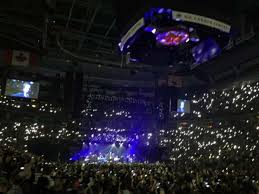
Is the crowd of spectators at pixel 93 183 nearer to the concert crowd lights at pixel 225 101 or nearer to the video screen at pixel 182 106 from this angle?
the concert crowd lights at pixel 225 101

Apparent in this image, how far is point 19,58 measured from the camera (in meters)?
13.5

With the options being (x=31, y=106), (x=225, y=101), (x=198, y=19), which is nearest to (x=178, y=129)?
(x=225, y=101)

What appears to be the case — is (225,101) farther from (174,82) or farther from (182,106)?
(174,82)

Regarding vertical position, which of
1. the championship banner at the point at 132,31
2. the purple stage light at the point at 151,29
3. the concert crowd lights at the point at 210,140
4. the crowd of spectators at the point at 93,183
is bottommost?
the crowd of spectators at the point at 93,183

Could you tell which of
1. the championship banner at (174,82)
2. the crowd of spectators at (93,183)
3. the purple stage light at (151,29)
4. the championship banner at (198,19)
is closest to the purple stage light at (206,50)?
the championship banner at (198,19)

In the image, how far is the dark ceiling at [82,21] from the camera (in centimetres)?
758

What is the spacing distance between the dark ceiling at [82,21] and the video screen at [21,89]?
→ 1.70 meters

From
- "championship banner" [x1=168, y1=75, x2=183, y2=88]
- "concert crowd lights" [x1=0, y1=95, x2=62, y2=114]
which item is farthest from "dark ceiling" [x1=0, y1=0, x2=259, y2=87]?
"concert crowd lights" [x1=0, y1=95, x2=62, y2=114]

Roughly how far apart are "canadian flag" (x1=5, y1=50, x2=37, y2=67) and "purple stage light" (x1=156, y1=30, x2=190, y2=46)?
6.69 meters

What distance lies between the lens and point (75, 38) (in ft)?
52.3

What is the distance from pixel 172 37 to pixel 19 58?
24.0ft

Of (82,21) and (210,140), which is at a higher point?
(82,21)

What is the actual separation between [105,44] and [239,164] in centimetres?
886

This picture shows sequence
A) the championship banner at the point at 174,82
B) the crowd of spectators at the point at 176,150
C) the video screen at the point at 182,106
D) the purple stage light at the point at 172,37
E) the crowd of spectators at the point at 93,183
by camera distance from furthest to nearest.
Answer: the video screen at the point at 182,106
the championship banner at the point at 174,82
the crowd of spectators at the point at 176,150
the purple stage light at the point at 172,37
the crowd of spectators at the point at 93,183
